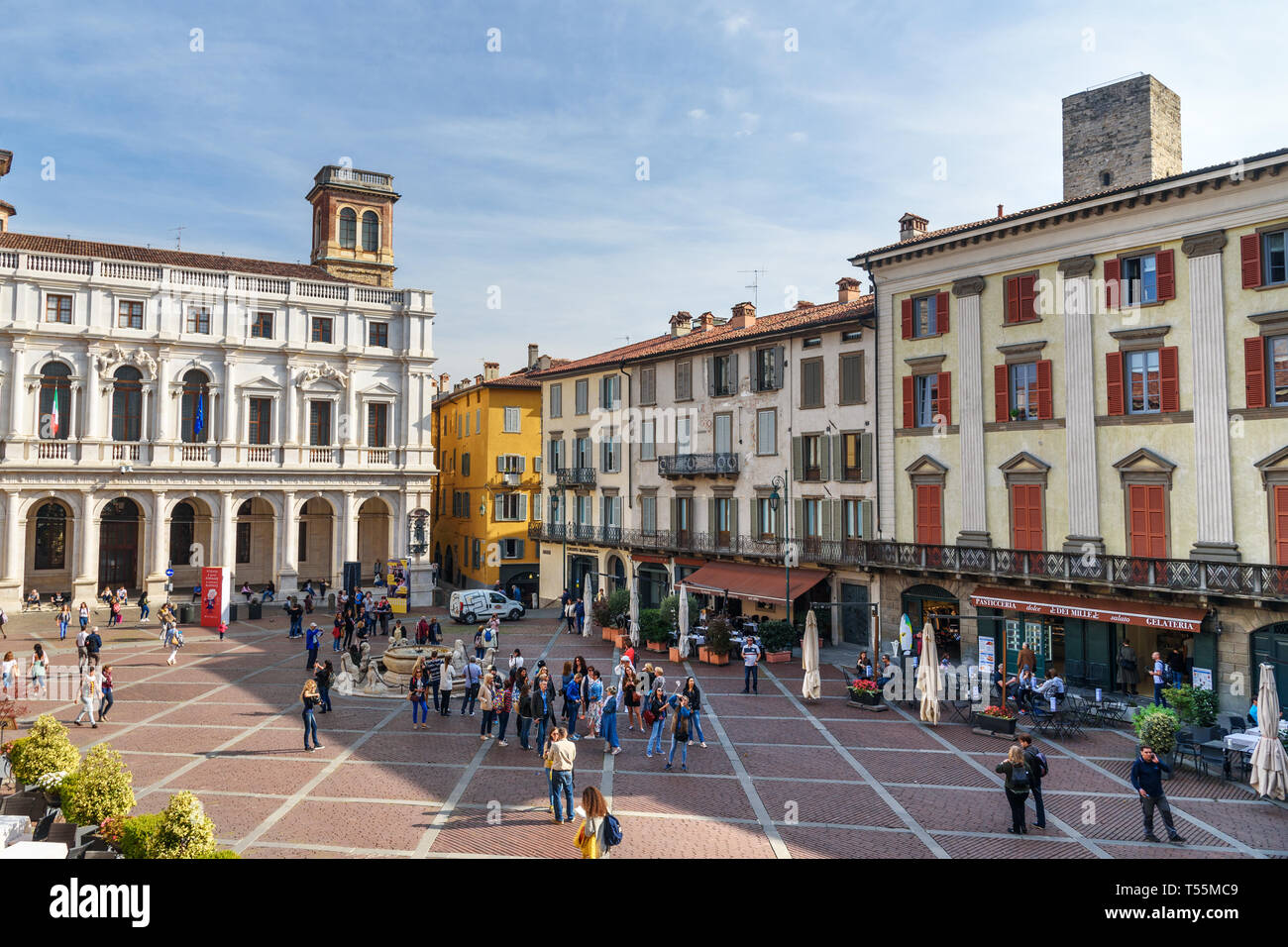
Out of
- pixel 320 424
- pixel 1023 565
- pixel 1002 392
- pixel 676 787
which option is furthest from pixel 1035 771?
pixel 320 424

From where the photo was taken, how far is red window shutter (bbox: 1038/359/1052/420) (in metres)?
26.4

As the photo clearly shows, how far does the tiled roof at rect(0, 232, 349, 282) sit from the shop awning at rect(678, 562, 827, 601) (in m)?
27.4

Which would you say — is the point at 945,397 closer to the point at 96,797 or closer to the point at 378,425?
the point at 96,797

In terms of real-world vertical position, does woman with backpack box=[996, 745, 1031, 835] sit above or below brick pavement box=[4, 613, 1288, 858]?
above

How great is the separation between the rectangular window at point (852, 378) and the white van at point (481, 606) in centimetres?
1854

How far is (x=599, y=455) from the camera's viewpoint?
44719 mm

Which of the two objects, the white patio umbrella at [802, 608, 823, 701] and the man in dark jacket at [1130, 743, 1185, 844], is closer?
the man in dark jacket at [1130, 743, 1185, 844]

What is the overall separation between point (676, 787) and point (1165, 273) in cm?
2026

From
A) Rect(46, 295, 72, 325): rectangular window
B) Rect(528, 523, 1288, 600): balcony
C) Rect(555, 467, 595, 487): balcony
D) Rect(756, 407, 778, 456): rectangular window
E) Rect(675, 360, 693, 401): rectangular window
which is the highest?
Rect(46, 295, 72, 325): rectangular window

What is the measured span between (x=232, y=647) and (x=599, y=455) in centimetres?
2010

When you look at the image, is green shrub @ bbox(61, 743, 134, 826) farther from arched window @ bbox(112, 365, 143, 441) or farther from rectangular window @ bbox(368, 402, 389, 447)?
rectangular window @ bbox(368, 402, 389, 447)

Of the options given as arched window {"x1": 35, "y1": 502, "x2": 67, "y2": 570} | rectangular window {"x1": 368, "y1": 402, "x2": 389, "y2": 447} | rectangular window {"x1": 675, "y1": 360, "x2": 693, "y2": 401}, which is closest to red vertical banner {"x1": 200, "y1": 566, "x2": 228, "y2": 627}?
rectangular window {"x1": 368, "y1": 402, "x2": 389, "y2": 447}

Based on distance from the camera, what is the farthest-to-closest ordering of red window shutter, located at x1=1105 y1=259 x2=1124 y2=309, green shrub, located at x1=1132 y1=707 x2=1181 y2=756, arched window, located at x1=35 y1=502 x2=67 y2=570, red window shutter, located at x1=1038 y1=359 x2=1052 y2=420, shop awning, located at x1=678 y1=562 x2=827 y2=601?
arched window, located at x1=35 y1=502 x2=67 y2=570 < shop awning, located at x1=678 y1=562 x2=827 y2=601 < red window shutter, located at x1=1038 y1=359 x2=1052 y2=420 < red window shutter, located at x1=1105 y1=259 x2=1124 y2=309 < green shrub, located at x1=1132 y1=707 x2=1181 y2=756
